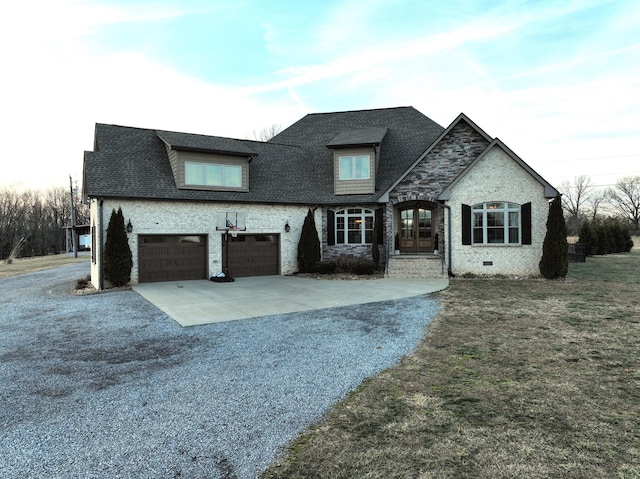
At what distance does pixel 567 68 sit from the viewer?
16859 mm

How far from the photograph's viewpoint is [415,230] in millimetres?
17953

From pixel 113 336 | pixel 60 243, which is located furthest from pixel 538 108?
pixel 60 243

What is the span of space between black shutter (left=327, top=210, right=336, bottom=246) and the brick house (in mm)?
51

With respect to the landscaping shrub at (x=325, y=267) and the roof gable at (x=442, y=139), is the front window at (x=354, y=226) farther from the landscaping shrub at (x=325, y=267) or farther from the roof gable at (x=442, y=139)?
the landscaping shrub at (x=325, y=267)

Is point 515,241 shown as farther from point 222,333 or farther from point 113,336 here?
point 113,336

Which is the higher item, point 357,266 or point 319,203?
point 319,203

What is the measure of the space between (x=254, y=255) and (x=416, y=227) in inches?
327

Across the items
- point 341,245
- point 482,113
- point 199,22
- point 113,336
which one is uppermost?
point 482,113

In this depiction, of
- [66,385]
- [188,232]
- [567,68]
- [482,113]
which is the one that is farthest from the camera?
[482,113]

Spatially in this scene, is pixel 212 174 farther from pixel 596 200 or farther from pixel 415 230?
pixel 596 200

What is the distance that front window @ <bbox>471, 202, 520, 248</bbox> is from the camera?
14.9m

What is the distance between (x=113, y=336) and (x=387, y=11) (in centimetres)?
1333

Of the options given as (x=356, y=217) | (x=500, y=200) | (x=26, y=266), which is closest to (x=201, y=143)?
(x=356, y=217)

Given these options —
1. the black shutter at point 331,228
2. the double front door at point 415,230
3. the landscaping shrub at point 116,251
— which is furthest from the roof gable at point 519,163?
the landscaping shrub at point 116,251
